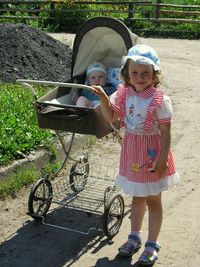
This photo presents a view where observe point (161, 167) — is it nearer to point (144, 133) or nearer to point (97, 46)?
point (144, 133)

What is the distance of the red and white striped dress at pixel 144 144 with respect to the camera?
162 inches

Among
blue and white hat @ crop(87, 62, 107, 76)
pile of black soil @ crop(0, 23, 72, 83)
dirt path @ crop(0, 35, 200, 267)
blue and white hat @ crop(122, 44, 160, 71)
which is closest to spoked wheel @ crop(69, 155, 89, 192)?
dirt path @ crop(0, 35, 200, 267)

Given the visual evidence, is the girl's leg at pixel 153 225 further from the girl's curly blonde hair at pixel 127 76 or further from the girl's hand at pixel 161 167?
the girl's curly blonde hair at pixel 127 76

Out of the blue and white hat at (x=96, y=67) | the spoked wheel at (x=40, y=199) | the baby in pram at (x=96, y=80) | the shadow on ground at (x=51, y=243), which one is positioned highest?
the blue and white hat at (x=96, y=67)

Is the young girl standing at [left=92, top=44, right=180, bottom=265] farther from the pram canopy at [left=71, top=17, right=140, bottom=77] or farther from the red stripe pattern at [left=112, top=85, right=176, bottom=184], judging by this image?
the pram canopy at [left=71, top=17, right=140, bottom=77]

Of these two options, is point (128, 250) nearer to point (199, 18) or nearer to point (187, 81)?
point (187, 81)

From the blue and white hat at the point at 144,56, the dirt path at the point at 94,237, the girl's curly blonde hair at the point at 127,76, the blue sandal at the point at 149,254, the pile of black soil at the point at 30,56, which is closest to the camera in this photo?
the blue and white hat at the point at 144,56

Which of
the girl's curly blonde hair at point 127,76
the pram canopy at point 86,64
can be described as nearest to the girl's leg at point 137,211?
the pram canopy at point 86,64

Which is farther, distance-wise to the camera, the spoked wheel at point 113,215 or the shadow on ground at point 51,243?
the spoked wheel at point 113,215

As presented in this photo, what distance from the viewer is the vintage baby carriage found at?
4531mm

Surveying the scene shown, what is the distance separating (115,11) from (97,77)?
14.3m

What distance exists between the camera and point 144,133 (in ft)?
13.7

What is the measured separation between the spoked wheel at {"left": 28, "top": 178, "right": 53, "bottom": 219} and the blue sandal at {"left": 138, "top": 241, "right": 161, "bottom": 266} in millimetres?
1022

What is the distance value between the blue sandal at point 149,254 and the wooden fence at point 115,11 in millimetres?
14798
